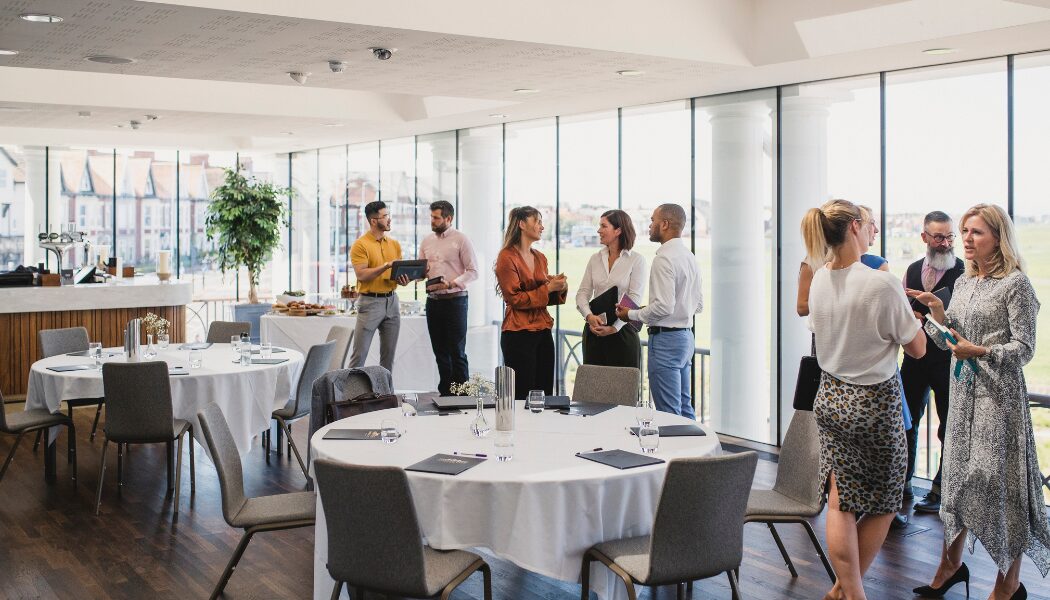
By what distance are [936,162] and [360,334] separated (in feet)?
15.9

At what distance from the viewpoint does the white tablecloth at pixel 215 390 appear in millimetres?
5988

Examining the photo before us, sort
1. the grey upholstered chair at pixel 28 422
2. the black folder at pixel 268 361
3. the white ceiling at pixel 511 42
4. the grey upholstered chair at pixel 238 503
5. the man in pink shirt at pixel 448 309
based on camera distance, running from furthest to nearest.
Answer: the man in pink shirt at pixel 448 309 < the black folder at pixel 268 361 < the grey upholstered chair at pixel 28 422 < the white ceiling at pixel 511 42 < the grey upholstered chair at pixel 238 503

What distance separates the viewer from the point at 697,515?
3.15 m

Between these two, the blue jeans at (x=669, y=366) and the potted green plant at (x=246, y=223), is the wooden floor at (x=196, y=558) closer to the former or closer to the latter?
the blue jeans at (x=669, y=366)

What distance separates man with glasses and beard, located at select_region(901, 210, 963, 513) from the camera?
527 centimetres

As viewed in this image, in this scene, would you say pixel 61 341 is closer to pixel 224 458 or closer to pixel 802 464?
pixel 224 458

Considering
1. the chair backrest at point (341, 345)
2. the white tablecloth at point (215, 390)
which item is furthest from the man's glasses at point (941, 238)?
the chair backrest at point (341, 345)

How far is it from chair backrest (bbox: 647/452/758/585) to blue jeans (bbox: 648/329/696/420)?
297 cm

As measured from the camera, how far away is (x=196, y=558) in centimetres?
475

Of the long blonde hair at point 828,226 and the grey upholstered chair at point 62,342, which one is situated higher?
the long blonde hair at point 828,226

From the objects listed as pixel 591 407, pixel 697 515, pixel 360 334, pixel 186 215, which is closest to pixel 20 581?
pixel 591 407

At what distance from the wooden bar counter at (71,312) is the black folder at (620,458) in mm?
6964

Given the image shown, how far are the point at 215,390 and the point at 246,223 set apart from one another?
7.44 meters

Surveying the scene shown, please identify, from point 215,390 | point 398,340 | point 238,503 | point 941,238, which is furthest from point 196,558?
point 398,340
